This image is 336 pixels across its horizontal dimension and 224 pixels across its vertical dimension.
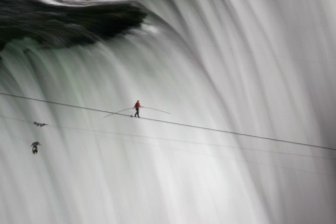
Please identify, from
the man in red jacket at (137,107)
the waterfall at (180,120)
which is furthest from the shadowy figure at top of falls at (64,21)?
the man in red jacket at (137,107)

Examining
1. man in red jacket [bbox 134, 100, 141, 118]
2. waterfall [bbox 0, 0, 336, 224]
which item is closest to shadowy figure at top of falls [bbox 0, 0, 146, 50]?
waterfall [bbox 0, 0, 336, 224]

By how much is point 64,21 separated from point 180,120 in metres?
1.14

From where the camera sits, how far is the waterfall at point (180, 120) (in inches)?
127

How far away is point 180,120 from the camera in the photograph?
3.38m

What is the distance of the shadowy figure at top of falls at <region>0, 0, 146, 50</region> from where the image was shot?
3428mm

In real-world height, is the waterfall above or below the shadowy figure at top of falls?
below

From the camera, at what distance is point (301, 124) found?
10.9 feet

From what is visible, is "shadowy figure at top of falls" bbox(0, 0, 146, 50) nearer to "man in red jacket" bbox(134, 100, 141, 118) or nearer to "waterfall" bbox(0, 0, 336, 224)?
"waterfall" bbox(0, 0, 336, 224)

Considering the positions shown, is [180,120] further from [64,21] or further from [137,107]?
[64,21]

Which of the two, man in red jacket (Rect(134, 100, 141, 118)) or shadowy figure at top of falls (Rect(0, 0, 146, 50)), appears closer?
man in red jacket (Rect(134, 100, 141, 118))

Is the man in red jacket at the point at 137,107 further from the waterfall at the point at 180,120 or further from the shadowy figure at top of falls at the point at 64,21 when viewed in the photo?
the shadowy figure at top of falls at the point at 64,21

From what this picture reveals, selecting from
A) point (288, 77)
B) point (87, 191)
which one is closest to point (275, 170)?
point (288, 77)

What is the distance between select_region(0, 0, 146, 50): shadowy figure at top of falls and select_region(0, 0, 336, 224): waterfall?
0.05 m

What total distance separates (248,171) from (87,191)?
1.14 meters
